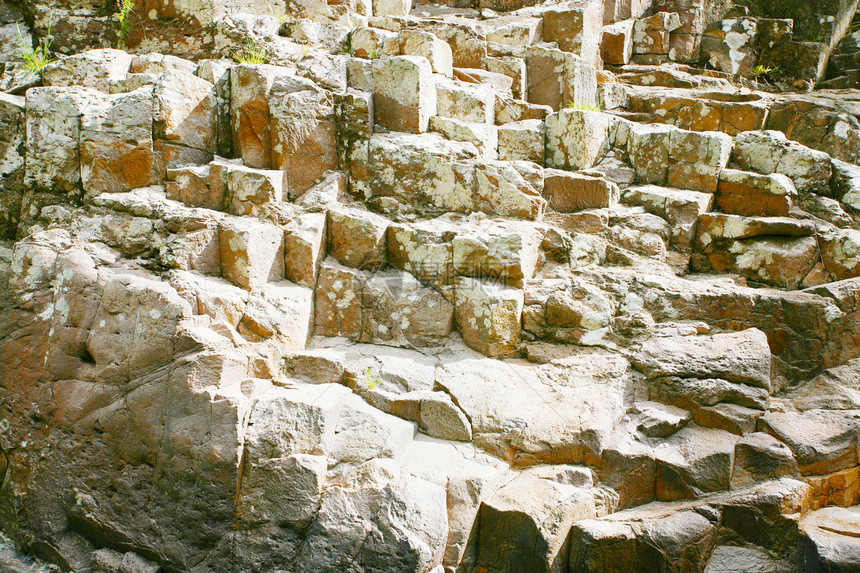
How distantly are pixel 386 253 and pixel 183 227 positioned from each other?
1684 millimetres

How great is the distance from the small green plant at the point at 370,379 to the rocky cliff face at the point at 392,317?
0.02 meters

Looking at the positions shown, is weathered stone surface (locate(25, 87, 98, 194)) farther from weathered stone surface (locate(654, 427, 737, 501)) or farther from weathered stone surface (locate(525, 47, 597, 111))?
weathered stone surface (locate(654, 427, 737, 501))

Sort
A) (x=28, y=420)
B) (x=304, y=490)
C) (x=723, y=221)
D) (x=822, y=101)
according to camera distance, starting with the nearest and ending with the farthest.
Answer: (x=304, y=490)
(x=28, y=420)
(x=723, y=221)
(x=822, y=101)

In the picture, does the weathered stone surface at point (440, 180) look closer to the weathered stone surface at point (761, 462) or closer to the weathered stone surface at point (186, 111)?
the weathered stone surface at point (186, 111)

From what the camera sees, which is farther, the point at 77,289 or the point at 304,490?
the point at 77,289

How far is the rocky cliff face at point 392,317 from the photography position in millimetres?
4055

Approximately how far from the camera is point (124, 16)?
22.8 feet

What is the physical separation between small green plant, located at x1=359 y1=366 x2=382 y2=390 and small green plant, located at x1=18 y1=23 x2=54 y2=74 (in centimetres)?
452

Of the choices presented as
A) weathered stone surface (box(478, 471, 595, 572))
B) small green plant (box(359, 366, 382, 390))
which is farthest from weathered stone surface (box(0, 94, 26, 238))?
weathered stone surface (box(478, 471, 595, 572))

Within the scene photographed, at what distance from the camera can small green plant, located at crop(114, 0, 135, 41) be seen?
6.95 m

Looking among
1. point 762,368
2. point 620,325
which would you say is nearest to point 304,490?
point 620,325

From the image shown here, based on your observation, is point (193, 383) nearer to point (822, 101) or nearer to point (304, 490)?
point (304, 490)

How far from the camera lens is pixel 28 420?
14.8ft

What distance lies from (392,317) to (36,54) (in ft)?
15.2
